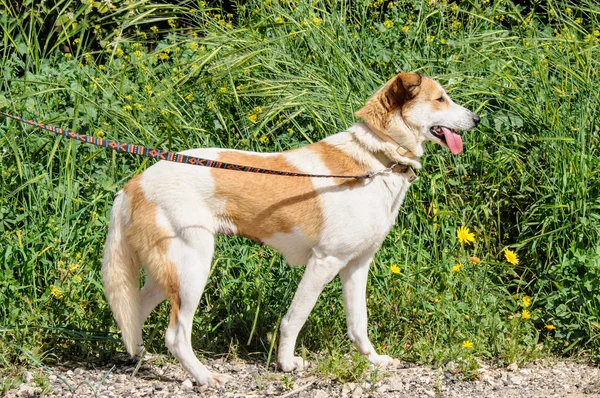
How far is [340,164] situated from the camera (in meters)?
4.39

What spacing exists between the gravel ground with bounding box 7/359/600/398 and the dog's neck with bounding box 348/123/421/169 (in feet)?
3.55

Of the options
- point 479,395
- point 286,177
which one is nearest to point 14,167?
point 286,177

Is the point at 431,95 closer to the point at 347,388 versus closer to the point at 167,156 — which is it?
the point at 167,156

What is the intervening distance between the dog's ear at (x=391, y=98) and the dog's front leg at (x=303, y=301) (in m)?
0.75

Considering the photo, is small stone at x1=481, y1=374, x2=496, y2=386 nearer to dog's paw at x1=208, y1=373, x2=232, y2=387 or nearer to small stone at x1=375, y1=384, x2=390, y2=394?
small stone at x1=375, y1=384, x2=390, y2=394

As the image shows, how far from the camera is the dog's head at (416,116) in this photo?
4395 mm

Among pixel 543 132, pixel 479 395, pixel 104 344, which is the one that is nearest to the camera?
pixel 479 395

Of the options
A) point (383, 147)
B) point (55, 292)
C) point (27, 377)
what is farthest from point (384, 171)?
point (27, 377)

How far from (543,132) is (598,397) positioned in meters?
2.12

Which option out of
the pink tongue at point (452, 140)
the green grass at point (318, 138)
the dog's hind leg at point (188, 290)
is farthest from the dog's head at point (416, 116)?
the dog's hind leg at point (188, 290)

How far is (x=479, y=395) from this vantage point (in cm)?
420

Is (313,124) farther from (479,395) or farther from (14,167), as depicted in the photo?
(479,395)

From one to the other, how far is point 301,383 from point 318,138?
78.5 inches

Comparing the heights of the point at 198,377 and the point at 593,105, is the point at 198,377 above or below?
below
